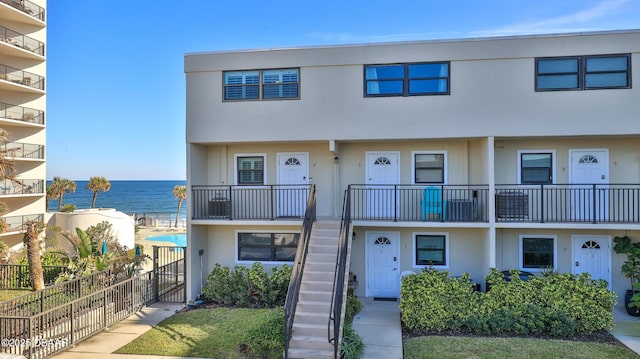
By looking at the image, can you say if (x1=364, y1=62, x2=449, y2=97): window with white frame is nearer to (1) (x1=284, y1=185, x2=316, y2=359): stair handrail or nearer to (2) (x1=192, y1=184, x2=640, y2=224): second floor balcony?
(2) (x1=192, y1=184, x2=640, y2=224): second floor balcony

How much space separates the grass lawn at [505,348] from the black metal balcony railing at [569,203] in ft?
11.6

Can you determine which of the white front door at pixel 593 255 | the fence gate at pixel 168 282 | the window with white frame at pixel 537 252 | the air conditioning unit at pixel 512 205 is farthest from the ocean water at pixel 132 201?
the white front door at pixel 593 255

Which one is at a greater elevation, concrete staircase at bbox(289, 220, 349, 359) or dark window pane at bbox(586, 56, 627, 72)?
dark window pane at bbox(586, 56, 627, 72)

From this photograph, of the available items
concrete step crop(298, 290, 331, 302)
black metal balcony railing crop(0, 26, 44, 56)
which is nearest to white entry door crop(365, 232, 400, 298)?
concrete step crop(298, 290, 331, 302)

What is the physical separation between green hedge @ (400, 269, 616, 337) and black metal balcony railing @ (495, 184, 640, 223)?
2144mm

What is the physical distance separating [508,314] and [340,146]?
6.74m

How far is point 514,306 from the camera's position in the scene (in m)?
9.39

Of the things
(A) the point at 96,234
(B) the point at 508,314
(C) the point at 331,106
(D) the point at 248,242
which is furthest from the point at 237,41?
(B) the point at 508,314

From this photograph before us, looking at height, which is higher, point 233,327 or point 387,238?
point 387,238

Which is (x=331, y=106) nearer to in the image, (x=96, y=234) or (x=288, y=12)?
(x=288, y=12)

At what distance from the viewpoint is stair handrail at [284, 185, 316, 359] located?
760 centimetres

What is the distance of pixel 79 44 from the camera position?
3038cm

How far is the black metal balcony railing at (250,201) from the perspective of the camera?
40.4 ft

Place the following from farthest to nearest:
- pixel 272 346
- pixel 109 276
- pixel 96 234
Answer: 1. pixel 96 234
2. pixel 109 276
3. pixel 272 346
